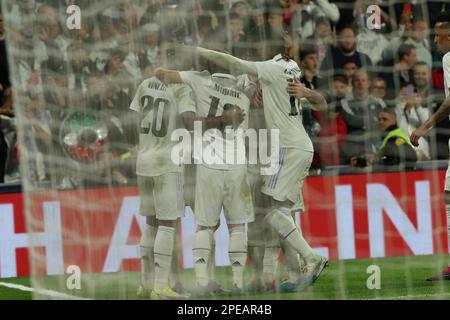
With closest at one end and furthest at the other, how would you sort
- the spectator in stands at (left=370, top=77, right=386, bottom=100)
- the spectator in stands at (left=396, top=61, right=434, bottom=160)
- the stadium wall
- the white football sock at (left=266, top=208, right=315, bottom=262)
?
the white football sock at (left=266, top=208, right=315, bottom=262), the spectator in stands at (left=370, top=77, right=386, bottom=100), the spectator in stands at (left=396, top=61, right=434, bottom=160), the stadium wall

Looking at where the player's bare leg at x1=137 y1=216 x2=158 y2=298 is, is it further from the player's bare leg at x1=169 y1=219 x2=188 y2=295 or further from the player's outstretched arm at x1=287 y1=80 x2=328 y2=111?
the player's outstretched arm at x1=287 y1=80 x2=328 y2=111

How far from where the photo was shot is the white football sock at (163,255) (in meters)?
9.25

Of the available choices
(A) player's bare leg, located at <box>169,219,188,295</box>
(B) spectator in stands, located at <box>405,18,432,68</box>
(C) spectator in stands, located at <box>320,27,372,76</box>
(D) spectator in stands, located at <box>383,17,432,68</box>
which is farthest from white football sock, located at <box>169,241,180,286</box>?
(B) spectator in stands, located at <box>405,18,432,68</box>

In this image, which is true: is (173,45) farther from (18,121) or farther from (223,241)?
(223,241)

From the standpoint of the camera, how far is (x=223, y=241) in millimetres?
10820

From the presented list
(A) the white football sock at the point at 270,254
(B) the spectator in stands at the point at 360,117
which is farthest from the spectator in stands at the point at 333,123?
(A) the white football sock at the point at 270,254

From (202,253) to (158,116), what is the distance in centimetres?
96

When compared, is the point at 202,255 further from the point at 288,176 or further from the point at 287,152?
the point at 287,152

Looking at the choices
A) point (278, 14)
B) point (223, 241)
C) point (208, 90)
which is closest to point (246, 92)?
point (208, 90)

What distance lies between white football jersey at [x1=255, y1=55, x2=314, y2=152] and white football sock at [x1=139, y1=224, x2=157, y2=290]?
3.56 feet

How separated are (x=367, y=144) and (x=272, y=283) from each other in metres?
2.23

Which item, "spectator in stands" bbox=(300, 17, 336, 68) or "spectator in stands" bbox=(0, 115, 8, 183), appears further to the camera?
"spectator in stands" bbox=(0, 115, 8, 183)

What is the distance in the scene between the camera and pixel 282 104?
9500 mm

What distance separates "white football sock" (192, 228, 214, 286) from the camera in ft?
30.1
